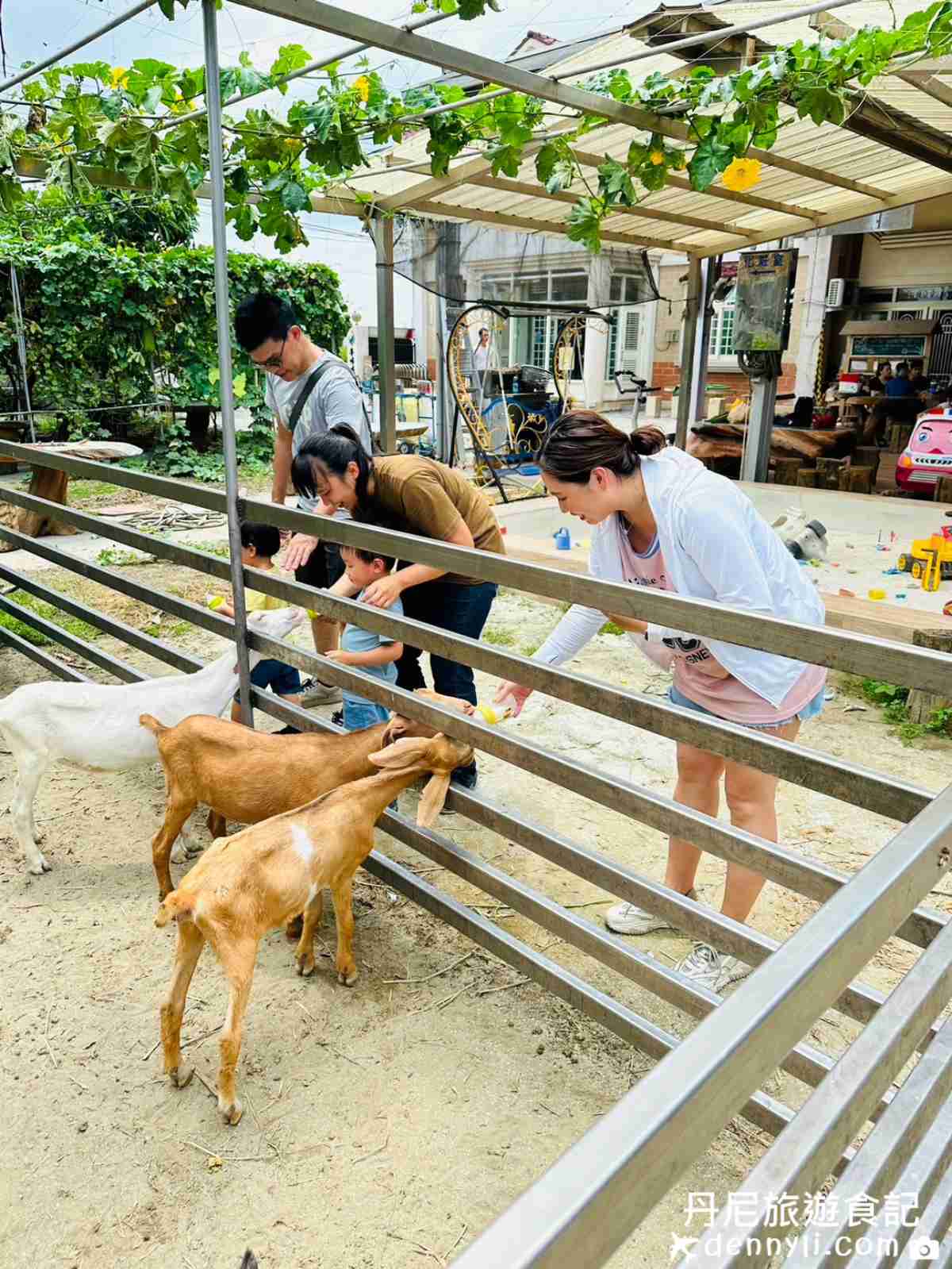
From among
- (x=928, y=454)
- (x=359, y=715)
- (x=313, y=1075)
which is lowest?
(x=313, y=1075)

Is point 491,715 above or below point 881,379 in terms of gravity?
below

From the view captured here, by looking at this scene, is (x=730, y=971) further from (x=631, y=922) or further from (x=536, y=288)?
(x=536, y=288)

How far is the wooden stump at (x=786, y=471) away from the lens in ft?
33.8

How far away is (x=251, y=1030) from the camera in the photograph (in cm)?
235

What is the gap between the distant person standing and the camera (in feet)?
37.7

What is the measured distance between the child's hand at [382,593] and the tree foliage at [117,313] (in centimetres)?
888

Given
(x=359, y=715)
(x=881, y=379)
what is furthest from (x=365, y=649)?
(x=881, y=379)

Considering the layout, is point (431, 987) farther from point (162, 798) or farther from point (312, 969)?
point (162, 798)

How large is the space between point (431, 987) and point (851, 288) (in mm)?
15925

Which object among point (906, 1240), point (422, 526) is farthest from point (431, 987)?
point (906, 1240)

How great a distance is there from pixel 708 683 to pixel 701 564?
1.24 feet

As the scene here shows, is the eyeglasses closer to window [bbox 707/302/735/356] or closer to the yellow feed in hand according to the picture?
the yellow feed in hand

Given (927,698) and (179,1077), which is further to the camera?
(927,698)

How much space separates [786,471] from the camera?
10.4m
